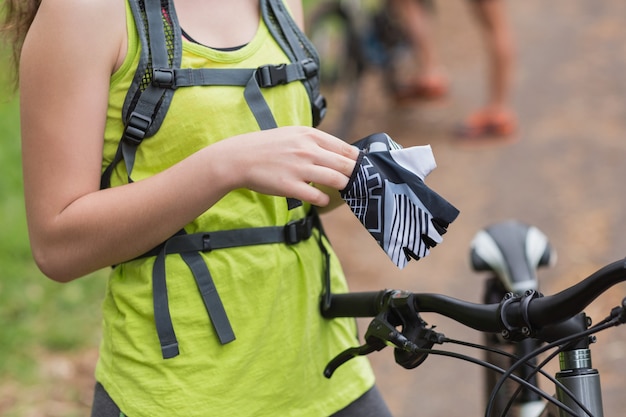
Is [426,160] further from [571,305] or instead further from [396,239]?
[571,305]

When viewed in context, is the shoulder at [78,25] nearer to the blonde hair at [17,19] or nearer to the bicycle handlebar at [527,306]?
the blonde hair at [17,19]

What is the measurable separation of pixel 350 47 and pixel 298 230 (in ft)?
19.7

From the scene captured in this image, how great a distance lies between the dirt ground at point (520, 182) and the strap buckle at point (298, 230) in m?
2.54

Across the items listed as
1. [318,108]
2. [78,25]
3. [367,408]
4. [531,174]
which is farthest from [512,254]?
[531,174]

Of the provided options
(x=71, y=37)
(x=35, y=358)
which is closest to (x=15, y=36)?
(x=71, y=37)

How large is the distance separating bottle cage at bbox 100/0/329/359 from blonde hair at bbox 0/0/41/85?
27 centimetres

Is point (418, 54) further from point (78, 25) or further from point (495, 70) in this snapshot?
point (78, 25)

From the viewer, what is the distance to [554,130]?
301 inches

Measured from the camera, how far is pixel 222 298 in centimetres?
187

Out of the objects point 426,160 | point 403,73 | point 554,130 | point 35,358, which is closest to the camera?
point 426,160

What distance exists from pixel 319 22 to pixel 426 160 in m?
6.37

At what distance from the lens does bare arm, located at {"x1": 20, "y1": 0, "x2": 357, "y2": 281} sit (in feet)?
5.33

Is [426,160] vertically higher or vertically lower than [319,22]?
lower

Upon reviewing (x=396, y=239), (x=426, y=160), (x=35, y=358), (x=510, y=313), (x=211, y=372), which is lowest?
(x=35, y=358)
